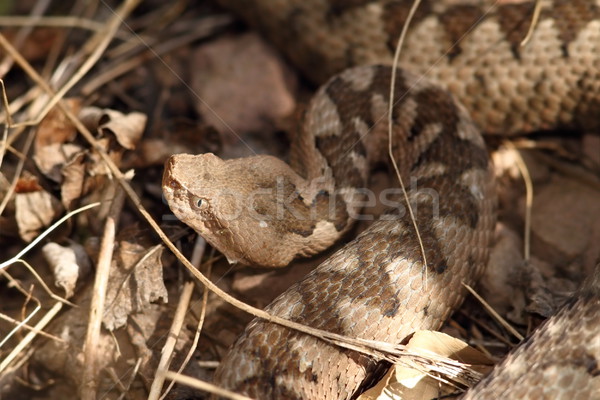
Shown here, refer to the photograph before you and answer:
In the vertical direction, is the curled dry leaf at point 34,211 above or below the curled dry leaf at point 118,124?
below

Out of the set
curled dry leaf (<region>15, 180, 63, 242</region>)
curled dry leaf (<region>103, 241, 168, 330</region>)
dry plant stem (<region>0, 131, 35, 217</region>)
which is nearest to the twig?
curled dry leaf (<region>103, 241, 168, 330</region>)

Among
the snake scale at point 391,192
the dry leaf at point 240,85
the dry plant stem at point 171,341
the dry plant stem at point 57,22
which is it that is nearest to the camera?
the snake scale at point 391,192

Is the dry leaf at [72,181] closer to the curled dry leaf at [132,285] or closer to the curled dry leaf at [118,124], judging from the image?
the curled dry leaf at [118,124]

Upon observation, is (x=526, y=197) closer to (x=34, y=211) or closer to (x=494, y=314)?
(x=494, y=314)

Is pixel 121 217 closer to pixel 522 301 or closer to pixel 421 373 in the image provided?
pixel 421 373

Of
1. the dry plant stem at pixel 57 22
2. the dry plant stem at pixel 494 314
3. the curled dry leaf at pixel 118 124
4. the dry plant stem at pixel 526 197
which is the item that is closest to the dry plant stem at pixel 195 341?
the curled dry leaf at pixel 118 124

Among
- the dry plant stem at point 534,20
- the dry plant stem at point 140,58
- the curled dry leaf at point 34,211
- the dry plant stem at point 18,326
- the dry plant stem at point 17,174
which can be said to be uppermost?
the dry plant stem at point 140,58
